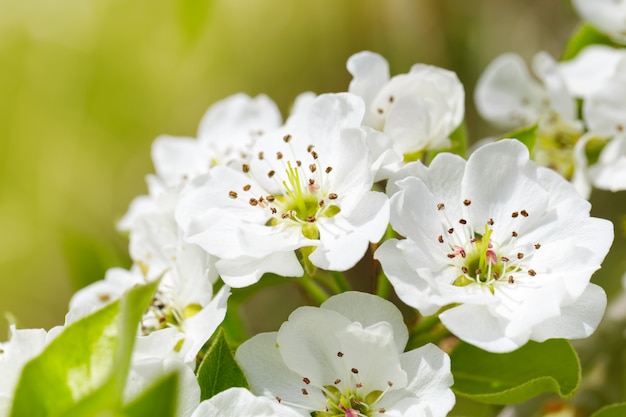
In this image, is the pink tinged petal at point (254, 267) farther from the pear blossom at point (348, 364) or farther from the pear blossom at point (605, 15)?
the pear blossom at point (605, 15)

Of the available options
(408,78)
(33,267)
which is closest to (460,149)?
(408,78)

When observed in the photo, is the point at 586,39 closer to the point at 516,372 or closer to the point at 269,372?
the point at 516,372

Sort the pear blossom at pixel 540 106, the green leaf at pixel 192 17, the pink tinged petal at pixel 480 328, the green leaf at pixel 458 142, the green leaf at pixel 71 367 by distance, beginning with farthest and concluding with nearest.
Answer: the green leaf at pixel 192 17
the pear blossom at pixel 540 106
the green leaf at pixel 458 142
the pink tinged petal at pixel 480 328
the green leaf at pixel 71 367

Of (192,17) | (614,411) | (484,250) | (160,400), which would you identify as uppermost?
(192,17)

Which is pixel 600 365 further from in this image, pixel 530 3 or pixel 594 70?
Answer: pixel 530 3

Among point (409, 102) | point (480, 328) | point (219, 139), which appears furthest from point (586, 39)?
point (480, 328)

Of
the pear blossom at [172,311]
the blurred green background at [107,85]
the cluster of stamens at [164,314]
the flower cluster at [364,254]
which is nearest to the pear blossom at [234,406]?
the flower cluster at [364,254]

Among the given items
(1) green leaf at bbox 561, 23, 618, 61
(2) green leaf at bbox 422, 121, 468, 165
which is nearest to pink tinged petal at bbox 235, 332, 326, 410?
(2) green leaf at bbox 422, 121, 468, 165
